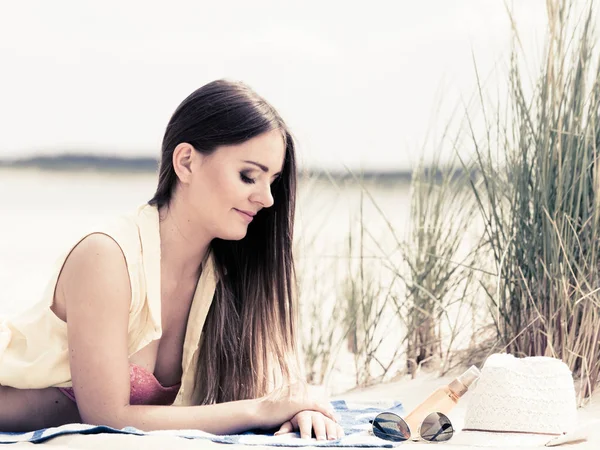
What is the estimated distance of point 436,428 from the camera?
2.12 m

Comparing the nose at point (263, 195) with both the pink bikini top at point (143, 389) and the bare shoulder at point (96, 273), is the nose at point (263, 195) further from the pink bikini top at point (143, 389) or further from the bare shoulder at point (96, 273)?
the pink bikini top at point (143, 389)

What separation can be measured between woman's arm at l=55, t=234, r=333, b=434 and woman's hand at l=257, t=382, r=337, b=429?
0.02m

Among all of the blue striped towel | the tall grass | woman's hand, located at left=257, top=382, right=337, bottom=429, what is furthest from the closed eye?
the tall grass

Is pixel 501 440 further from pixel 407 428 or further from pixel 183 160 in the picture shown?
pixel 183 160

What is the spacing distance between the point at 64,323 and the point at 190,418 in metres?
0.41

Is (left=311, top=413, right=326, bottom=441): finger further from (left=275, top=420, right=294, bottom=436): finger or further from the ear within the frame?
the ear

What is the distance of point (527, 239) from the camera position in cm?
291

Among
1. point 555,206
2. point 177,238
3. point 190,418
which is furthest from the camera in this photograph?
point 555,206

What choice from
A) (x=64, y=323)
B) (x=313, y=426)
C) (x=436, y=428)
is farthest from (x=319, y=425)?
(x=64, y=323)

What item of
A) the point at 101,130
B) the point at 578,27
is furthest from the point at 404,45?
the point at 578,27

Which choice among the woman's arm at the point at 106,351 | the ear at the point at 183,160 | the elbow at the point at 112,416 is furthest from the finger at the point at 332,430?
the ear at the point at 183,160

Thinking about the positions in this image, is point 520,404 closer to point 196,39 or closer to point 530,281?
point 530,281

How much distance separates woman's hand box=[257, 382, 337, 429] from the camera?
2.19 meters

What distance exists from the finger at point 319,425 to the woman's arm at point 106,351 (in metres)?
A: 0.14
